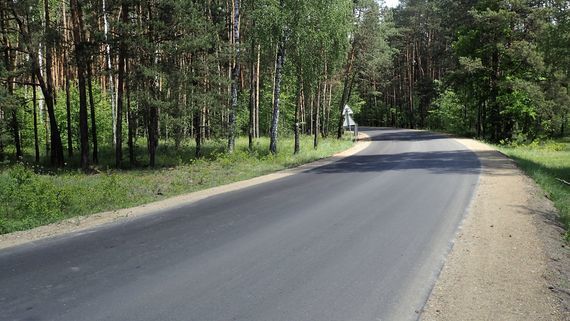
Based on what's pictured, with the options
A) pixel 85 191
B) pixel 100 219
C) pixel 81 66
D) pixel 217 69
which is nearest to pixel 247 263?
pixel 100 219

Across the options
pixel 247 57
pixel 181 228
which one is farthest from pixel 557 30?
pixel 181 228

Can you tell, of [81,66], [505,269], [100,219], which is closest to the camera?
[505,269]

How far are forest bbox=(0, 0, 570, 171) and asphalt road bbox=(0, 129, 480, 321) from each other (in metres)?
13.4

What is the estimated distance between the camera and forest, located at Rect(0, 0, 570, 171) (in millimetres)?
22453

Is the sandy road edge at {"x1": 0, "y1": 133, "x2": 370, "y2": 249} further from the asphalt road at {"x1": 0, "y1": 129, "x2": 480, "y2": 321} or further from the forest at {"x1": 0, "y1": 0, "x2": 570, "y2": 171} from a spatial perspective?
the forest at {"x1": 0, "y1": 0, "x2": 570, "y2": 171}

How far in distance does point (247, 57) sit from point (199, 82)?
422cm

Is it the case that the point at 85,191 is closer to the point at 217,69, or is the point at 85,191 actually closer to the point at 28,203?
the point at 28,203

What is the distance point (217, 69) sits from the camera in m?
25.9

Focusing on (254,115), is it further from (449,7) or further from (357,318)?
(357,318)

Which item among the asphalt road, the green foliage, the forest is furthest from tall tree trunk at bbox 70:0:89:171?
the asphalt road

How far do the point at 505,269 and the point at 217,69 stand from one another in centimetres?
2188

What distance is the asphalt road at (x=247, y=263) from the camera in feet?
16.0

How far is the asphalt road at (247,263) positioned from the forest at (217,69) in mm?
13443

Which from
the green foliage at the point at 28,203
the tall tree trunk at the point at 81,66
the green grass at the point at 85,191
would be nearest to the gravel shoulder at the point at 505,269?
the green grass at the point at 85,191
